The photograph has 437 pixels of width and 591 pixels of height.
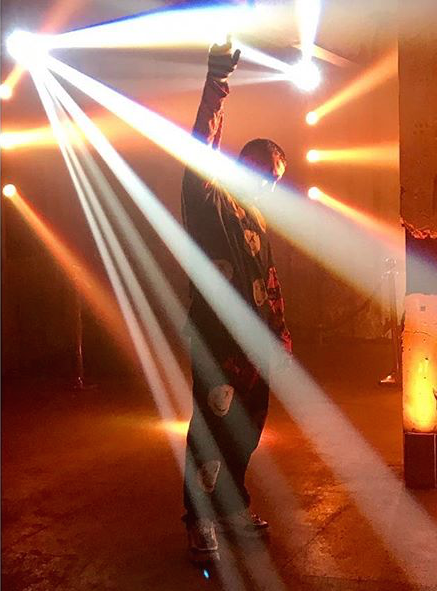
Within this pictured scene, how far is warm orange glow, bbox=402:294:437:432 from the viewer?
451 centimetres

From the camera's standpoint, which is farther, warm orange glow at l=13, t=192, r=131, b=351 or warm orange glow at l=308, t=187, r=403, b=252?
warm orange glow at l=308, t=187, r=403, b=252

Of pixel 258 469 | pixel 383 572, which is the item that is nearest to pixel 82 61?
pixel 258 469

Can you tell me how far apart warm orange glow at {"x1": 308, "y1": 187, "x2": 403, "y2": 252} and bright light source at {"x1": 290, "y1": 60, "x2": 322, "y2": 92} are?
1500 millimetres

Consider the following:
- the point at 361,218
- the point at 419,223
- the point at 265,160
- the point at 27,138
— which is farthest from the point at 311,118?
the point at 265,160

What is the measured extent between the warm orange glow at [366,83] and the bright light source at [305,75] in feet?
1.16

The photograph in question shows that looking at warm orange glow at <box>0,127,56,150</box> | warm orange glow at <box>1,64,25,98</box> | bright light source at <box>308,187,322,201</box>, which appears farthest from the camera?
bright light source at <box>308,187,322,201</box>

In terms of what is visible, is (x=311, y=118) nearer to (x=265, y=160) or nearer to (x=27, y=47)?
(x=27, y=47)

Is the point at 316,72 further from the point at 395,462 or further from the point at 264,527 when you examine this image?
the point at 264,527

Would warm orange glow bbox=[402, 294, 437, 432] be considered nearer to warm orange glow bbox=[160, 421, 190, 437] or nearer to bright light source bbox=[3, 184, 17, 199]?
warm orange glow bbox=[160, 421, 190, 437]

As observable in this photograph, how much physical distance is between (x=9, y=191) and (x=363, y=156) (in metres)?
5.15

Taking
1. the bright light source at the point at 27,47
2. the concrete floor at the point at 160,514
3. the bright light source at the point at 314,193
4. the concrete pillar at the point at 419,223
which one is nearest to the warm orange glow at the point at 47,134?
the bright light source at the point at 27,47

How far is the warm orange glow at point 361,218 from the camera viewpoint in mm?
11750

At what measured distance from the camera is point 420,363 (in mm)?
4543

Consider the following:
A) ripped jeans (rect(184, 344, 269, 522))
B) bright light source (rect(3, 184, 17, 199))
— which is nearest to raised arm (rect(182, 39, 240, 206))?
ripped jeans (rect(184, 344, 269, 522))
